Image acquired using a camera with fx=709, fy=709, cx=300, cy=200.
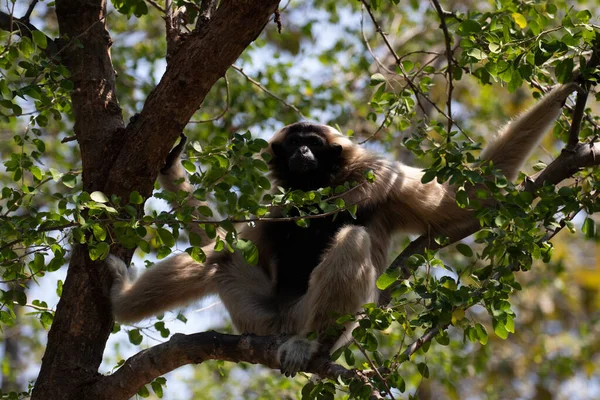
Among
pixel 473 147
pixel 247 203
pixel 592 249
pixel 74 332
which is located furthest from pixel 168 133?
pixel 592 249

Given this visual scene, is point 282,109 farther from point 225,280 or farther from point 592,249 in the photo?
point 592,249

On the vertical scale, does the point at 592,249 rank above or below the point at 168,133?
above

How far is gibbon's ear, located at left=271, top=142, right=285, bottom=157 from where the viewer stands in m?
6.96

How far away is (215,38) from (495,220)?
216 centimetres

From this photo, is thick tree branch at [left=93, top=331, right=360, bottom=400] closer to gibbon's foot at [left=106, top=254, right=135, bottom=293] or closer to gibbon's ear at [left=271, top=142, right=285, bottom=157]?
gibbon's foot at [left=106, top=254, right=135, bottom=293]

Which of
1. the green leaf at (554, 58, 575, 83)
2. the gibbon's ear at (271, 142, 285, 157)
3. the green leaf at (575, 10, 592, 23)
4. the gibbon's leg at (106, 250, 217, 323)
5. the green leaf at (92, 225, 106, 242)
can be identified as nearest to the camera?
the green leaf at (92, 225, 106, 242)

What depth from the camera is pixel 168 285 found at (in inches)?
243

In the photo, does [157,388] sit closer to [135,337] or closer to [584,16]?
[135,337]

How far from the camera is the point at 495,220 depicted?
4086mm

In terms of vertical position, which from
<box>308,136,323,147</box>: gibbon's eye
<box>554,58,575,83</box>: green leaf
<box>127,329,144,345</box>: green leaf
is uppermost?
<box>308,136,323,147</box>: gibbon's eye

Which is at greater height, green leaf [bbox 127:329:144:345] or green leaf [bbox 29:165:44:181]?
green leaf [bbox 29:165:44:181]

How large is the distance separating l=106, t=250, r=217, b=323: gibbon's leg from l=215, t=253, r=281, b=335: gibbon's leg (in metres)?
0.15

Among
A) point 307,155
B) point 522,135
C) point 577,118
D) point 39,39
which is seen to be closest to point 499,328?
point 577,118

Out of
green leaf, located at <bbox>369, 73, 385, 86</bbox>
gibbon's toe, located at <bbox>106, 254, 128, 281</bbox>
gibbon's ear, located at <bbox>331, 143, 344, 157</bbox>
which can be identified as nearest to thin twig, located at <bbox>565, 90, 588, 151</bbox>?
green leaf, located at <bbox>369, 73, 385, 86</bbox>
